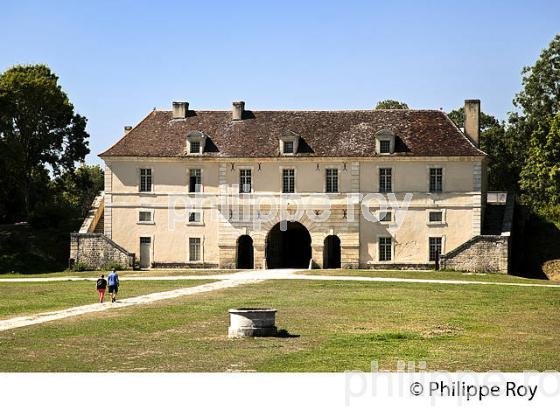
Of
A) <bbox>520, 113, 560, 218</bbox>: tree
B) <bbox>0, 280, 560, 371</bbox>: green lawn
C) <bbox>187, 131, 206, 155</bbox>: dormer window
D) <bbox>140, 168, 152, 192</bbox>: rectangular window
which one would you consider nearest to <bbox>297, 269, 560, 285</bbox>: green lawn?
<bbox>520, 113, 560, 218</bbox>: tree

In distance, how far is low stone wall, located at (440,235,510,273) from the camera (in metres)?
49.4

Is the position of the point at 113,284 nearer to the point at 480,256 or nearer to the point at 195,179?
the point at 195,179

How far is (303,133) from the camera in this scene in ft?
177

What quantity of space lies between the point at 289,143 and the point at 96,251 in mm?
11200

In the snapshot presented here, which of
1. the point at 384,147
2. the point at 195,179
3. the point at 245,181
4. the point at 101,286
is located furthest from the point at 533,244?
the point at 101,286

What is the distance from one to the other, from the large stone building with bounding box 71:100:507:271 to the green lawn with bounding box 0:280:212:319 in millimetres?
11762

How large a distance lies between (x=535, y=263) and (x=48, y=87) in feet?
95.5

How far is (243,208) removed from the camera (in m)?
53.3

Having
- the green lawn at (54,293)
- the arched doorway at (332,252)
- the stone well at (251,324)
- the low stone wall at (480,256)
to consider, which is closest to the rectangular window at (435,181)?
the low stone wall at (480,256)

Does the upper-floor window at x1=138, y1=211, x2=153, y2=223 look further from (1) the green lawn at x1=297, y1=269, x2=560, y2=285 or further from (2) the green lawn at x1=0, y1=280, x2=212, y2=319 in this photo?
(2) the green lawn at x1=0, y1=280, x2=212, y2=319

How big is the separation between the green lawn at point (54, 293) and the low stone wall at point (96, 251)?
10399 millimetres

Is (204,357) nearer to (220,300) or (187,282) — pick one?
(220,300)

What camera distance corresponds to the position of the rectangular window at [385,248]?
52.2m

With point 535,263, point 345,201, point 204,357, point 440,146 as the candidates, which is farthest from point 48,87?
point 204,357
